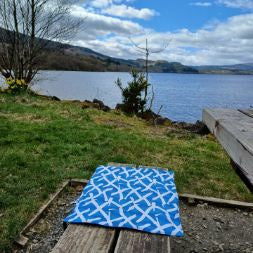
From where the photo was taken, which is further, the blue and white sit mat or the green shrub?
the green shrub

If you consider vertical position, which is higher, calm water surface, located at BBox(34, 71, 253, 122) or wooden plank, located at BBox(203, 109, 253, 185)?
wooden plank, located at BBox(203, 109, 253, 185)

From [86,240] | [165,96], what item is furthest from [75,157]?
[165,96]

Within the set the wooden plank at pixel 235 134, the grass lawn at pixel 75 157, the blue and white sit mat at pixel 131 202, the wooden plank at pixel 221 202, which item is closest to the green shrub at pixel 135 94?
the grass lawn at pixel 75 157

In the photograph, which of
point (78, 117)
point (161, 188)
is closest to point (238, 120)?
point (161, 188)

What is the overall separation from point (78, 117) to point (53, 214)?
6.69 m

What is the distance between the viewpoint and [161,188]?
3.03 metres

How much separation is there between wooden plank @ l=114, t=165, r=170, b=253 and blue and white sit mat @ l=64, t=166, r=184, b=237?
50mm

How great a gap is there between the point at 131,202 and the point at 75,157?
3710mm

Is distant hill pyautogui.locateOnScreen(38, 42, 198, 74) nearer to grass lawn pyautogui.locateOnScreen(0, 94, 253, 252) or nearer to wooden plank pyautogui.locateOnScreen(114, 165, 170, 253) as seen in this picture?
grass lawn pyautogui.locateOnScreen(0, 94, 253, 252)

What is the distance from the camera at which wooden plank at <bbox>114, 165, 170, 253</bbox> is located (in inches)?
76.8

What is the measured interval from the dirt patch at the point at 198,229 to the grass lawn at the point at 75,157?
0.25 metres

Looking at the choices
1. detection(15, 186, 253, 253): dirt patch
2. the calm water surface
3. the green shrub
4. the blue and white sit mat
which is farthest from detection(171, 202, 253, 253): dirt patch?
the calm water surface

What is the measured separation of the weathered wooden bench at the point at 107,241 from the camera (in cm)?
194

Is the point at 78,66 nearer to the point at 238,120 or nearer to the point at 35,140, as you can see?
the point at 35,140
